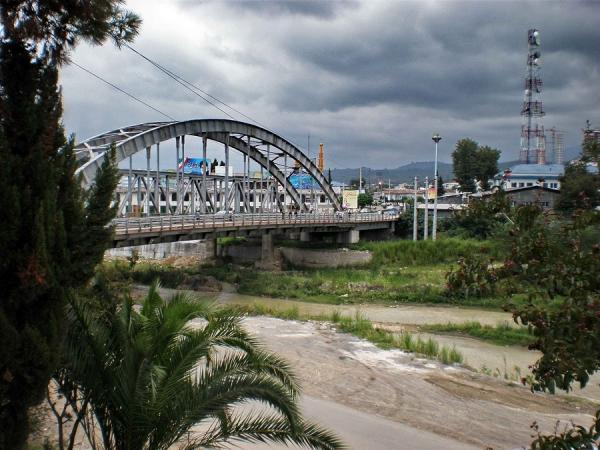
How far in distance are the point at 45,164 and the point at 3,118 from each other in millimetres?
634

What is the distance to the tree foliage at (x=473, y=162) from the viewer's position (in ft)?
276

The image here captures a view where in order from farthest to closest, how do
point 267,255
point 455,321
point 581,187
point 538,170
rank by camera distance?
point 538,170
point 267,255
point 455,321
point 581,187

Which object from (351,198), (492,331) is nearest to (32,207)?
(492,331)

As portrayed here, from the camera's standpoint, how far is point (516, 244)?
5688 mm

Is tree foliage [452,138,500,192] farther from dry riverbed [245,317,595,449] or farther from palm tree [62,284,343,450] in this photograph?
palm tree [62,284,343,450]

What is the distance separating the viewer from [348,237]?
5634 centimetres

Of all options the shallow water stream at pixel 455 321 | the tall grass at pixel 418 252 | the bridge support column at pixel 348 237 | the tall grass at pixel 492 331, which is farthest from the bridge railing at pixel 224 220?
the tall grass at pixel 492 331

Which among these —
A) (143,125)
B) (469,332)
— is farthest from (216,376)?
(143,125)

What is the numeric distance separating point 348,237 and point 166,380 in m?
50.1

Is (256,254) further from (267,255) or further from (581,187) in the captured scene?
(581,187)

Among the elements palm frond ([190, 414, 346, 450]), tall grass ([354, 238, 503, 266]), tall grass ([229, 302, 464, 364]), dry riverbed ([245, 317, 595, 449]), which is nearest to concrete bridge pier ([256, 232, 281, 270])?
tall grass ([354, 238, 503, 266])

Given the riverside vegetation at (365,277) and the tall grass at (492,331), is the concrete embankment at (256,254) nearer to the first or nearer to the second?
the riverside vegetation at (365,277)

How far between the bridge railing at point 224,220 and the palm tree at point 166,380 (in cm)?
1527

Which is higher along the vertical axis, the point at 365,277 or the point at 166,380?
the point at 166,380
